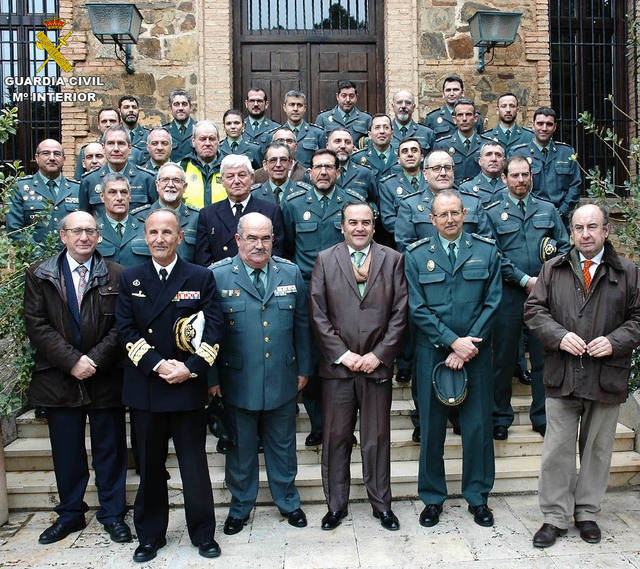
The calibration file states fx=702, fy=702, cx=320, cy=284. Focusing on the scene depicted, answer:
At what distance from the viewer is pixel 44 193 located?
599 centimetres

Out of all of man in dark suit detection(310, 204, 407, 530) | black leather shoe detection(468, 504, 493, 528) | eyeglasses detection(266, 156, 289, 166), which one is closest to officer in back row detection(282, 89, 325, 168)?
eyeglasses detection(266, 156, 289, 166)

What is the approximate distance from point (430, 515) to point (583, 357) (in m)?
1.39

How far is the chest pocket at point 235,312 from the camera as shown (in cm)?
435

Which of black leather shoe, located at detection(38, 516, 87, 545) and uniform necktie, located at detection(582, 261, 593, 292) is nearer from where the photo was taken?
uniform necktie, located at detection(582, 261, 593, 292)

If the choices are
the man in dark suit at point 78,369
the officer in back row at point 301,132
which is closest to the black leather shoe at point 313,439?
the man in dark suit at point 78,369

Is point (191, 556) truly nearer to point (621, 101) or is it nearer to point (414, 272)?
point (414, 272)

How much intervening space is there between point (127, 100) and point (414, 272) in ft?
14.7

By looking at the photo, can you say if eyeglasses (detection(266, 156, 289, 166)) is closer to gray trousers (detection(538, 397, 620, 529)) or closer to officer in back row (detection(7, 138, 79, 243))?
officer in back row (detection(7, 138, 79, 243))

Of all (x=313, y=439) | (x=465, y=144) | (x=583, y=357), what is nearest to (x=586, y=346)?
(x=583, y=357)

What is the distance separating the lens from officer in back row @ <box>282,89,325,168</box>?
7336mm

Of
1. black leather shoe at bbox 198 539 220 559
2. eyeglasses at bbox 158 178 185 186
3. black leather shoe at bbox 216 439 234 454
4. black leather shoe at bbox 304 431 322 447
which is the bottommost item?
black leather shoe at bbox 198 539 220 559

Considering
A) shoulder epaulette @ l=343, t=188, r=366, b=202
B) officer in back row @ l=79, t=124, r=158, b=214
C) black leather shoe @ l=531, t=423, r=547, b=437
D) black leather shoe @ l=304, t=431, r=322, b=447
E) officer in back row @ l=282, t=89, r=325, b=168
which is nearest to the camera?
black leather shoe @ l=304, t=431, r=322, b=447

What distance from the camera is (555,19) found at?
10.1m

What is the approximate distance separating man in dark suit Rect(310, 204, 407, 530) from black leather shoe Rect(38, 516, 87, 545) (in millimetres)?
1588
